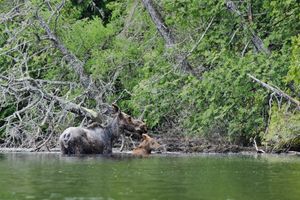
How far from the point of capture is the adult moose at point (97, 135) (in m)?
21.1

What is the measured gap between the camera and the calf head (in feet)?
71.3

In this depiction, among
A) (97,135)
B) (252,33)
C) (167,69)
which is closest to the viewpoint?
(97,135)

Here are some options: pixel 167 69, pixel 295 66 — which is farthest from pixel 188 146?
pixel 295 66

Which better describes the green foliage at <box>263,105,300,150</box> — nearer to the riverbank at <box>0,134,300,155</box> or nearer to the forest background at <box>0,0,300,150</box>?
the forest background at <box>0,0,300,150</box>

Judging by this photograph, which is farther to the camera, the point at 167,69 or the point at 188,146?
the point at 167,69

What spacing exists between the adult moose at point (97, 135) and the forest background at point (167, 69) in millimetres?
1087

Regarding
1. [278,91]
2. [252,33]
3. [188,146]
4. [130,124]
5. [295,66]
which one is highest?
[252,33]

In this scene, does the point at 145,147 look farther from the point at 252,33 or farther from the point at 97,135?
the point at 252,33

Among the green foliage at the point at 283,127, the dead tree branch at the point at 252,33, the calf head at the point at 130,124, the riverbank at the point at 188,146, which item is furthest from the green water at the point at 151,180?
the dead tree branch at the point at 252,33

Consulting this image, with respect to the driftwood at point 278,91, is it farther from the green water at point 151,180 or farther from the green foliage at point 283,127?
the green water at point 151,180

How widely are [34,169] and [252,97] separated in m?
9.35

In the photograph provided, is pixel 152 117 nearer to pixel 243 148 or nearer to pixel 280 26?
pixel 243 148

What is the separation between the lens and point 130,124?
71.9ft

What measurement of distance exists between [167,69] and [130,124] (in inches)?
121
